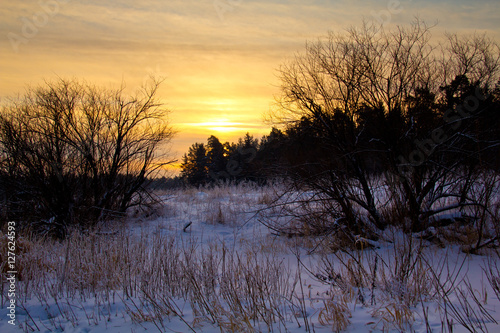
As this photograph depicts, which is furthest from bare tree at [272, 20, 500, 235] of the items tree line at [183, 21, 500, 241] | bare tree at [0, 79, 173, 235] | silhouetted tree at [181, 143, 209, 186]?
silhouetted tree at [181, 143, 209, 186]

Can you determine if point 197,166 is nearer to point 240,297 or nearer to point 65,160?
point 65,160

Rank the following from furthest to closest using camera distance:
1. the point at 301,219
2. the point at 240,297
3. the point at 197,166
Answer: the point at 197,166
the point at 301,219
the point at 240,297

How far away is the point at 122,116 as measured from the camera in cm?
1152

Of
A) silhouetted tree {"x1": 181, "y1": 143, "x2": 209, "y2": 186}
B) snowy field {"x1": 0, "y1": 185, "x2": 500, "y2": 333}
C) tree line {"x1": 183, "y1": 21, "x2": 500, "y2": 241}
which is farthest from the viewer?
silhouetted tree {"x1": 181, "y1": 143, "x2": 209, "y2": 186}

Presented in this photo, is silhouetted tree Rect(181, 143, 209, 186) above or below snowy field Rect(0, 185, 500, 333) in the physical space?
above

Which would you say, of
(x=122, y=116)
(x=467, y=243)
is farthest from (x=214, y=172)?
(x=467, y=243)

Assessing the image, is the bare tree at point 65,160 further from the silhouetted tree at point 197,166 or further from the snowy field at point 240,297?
the silhouetted tree at point 197,166

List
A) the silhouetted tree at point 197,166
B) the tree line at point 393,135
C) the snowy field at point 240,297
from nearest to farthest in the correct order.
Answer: the snowy field at point 240,297, the tree line at point 393,135, the silhouetted tree at point 197,166

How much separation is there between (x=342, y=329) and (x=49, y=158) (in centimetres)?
984

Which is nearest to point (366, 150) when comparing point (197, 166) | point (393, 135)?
point (393, 135)

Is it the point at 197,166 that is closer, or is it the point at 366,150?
the point at 366,150

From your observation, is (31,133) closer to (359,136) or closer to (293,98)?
(293,98)

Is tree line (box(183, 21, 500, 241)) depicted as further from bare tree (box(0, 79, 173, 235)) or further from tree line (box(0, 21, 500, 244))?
bare tree (box(0, 79, 173, 235))

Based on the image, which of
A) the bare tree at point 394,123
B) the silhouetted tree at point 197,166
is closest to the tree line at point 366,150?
the bare tree at point 394,123
